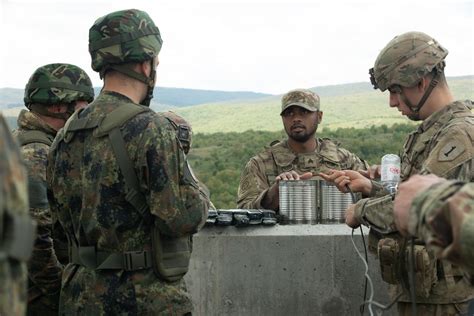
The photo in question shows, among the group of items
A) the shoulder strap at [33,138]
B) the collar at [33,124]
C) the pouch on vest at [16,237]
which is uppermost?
the collar at [33,124]

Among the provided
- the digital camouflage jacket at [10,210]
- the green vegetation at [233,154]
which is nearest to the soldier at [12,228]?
the digital camouflage jacket at [10,210]

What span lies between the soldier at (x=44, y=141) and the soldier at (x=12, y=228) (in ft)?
9.67

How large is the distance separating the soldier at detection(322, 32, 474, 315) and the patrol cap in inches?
121

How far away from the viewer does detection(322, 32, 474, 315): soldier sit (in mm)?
5859

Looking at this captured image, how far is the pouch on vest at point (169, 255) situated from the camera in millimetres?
5102

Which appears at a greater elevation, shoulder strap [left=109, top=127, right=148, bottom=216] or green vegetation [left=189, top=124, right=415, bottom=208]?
→ shoulder strap [left=109, top=127, right=148, bottom=216]

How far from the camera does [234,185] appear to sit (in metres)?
32.7

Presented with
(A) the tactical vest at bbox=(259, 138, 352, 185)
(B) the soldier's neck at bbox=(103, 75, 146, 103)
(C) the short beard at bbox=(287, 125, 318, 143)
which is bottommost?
(A) the tactical vest at bbox=(259, 138, 352, 185)

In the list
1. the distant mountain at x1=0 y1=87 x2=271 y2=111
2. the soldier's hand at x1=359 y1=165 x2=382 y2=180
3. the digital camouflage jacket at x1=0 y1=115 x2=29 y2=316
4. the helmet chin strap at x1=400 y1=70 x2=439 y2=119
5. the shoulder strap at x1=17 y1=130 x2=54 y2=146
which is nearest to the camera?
the digital camouflage jacket at x1=0 y1=115 x2=29 y2=316

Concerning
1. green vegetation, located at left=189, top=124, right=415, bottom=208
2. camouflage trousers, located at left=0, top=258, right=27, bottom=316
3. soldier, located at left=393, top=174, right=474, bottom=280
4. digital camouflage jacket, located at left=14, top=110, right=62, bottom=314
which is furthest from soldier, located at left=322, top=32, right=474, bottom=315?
green vegetation, located at left=189, top=124, right=415, bottom=208

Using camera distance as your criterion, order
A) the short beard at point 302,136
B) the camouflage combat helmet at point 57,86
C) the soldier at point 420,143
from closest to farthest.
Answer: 1. the soldier at point 420,143
2. the camouflage combat helmet at point 57,86
3. the short beard at point 302,136

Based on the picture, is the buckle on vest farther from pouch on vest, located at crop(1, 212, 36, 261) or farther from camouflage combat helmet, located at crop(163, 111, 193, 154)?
pouch on vest, located at crop(1, 212, 36, 261)

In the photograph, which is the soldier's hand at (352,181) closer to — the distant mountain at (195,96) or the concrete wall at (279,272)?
the concrete wall at (279,272)

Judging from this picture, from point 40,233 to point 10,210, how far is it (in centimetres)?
335
